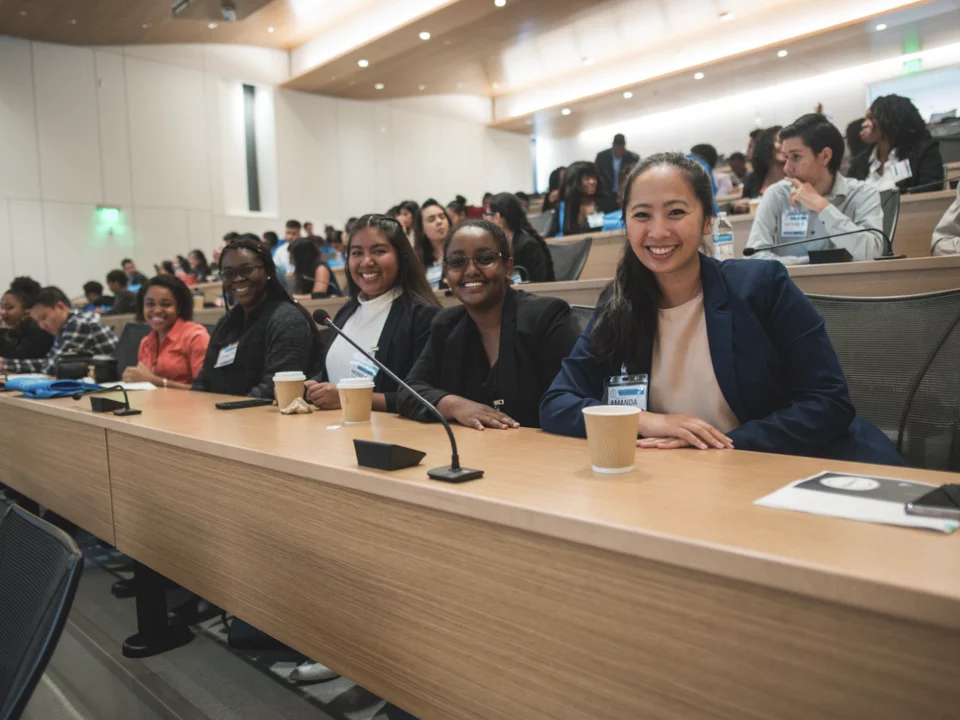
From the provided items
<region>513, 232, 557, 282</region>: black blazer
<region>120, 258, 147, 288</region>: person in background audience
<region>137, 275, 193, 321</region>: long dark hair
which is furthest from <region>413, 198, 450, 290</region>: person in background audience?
<region>120, 258, 147, 288</region>: person in background audience

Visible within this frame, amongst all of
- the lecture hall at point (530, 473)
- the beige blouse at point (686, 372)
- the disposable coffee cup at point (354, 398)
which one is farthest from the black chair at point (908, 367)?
the disposable coffee cup at point (354, 398)

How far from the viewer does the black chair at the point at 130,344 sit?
11.9 ft

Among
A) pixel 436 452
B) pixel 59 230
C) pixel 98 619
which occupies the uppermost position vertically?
pixel 59 230

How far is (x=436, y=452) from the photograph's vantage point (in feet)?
4.09

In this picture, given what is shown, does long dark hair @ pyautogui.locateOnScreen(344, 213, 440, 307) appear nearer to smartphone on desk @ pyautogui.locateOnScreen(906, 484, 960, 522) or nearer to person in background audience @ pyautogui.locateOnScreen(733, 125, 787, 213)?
smartphone on desk @ pyautogui.locateOnScreen(906, 484, 960, 522)

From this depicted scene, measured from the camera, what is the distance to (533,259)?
11.7ft

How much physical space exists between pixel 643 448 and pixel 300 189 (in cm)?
1118

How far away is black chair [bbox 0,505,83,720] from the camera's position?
72 cm

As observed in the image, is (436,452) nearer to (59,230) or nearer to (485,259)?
(485,259)

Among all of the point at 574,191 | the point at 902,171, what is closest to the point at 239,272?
the point at 574,191

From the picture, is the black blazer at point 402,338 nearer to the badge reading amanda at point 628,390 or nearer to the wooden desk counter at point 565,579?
the wooden desk counter at point 565,579

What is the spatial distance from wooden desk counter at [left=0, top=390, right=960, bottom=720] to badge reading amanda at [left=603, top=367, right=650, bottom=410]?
6.7 inches

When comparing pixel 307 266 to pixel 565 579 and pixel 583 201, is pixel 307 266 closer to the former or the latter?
pixel 583 201

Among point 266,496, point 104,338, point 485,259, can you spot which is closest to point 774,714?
point 266,496
